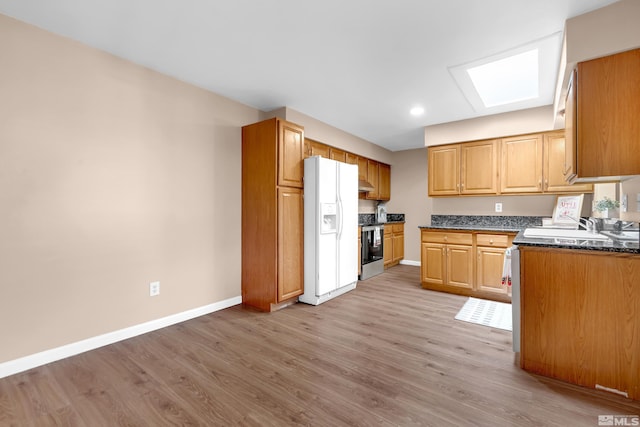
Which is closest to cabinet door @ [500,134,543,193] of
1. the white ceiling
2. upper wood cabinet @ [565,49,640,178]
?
the white ceiling

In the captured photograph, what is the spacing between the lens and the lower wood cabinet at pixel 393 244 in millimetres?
5465

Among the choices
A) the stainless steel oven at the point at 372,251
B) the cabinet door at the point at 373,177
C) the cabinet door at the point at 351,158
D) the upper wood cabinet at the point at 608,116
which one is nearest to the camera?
the upper wood cabinet at the point at 608,116

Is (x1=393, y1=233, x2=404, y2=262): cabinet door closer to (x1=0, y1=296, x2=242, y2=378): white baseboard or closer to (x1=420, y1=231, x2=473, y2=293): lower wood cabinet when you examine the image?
(x1=420, y1=231, x2=473, y2=293): lower wood cabinet

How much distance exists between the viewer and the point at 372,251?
5000 mm

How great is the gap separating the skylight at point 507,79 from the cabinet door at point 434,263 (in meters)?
2.04

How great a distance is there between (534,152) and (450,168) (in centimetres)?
105

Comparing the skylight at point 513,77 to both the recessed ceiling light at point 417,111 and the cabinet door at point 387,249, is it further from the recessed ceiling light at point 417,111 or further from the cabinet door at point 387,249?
the cabinet door at point 387,249

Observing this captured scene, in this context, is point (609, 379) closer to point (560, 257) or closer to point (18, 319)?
point (560, 257)

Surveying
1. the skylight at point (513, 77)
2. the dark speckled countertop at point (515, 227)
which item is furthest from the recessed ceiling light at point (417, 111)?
the dark speckled countertop at point (515, 227)

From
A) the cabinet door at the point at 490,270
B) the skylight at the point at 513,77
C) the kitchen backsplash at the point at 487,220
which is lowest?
the cabinet door at the point at 490,270

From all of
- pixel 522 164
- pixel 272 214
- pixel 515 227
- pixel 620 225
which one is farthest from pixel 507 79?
pixel 272 214

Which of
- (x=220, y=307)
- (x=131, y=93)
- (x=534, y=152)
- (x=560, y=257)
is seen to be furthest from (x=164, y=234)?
(x=534, y=152)

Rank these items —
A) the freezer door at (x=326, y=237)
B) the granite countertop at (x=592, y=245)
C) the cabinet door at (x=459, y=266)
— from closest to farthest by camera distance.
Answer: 1. the granite countertop at (x=592, y=245)
2. the freezer door at (x=326, y=237)
3. the cabinet door at (x=459, y=266)

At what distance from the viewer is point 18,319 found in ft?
6.70
